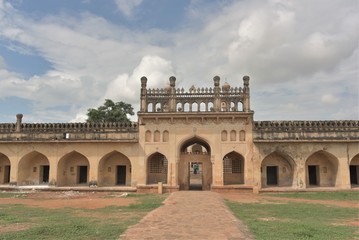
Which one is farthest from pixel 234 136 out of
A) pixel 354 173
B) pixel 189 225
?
pixel 189 225

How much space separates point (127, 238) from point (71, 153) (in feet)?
52.2

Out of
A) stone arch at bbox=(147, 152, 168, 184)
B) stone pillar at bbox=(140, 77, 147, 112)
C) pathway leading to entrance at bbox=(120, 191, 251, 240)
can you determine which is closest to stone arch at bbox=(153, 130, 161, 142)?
stone pillar at bbox=(140, 77, 147, 112)

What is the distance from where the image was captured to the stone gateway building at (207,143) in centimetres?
2039

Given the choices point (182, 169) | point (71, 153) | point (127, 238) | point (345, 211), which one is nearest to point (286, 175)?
point (182, 169)

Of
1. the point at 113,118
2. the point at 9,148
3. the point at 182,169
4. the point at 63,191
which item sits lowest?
the point at 63,191

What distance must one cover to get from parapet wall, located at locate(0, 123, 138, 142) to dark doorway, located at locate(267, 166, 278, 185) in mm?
9534

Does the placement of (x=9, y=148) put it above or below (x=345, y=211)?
above

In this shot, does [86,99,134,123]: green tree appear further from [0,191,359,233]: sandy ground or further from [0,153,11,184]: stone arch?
[0,191,359,233]: sandy ground

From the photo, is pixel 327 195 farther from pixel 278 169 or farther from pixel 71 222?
pixel 71 222

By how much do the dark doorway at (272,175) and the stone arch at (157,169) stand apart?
717 centimetres

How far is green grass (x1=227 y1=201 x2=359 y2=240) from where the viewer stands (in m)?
8.02

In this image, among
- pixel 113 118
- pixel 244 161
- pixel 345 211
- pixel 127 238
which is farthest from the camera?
pixel 113 118

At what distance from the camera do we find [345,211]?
12.7m

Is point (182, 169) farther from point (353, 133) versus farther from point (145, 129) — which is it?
point (353, 133)
